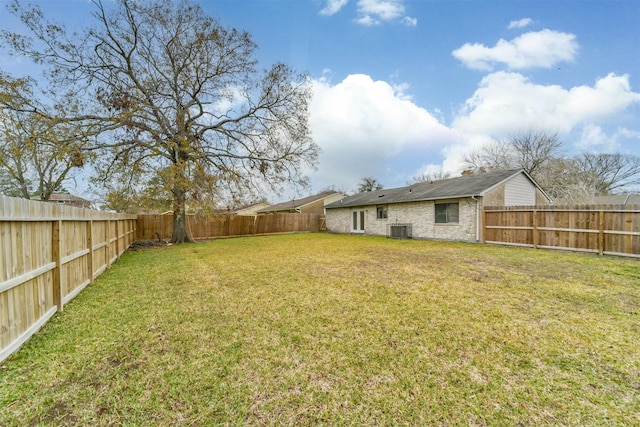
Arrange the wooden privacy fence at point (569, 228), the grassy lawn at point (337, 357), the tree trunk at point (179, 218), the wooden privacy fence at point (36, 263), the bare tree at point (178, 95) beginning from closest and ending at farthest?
the grassy lawn at point (337, 357), the wooden privacy fence at point (36, 263), the wooden privacy fence at point (569, 228), the bare tree at point (178, 95), the tree trunk at point (179, 218)

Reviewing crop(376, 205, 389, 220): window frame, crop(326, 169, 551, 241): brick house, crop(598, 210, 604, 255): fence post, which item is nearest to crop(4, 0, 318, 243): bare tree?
crop(376, 205, 389, 220): window frame

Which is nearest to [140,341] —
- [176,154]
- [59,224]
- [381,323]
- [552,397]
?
[59,224]

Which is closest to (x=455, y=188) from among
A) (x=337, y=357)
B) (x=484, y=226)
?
(x=484, y=226)

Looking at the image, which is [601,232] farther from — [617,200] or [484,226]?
[617,200]

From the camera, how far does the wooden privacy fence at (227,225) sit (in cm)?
1544

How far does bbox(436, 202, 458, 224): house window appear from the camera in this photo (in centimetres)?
1271

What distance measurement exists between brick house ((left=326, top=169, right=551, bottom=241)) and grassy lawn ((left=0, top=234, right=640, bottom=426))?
742cm

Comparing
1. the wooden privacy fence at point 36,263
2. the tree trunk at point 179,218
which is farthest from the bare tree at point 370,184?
the wooden privacy fence at point 36,263

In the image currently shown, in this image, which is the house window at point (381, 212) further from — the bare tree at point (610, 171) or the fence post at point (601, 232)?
the bare tree at point (610, 171)

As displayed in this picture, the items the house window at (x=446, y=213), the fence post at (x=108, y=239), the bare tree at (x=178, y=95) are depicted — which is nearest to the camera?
the fence post at (x=108, y=239)

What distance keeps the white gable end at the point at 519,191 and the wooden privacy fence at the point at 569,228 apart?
2177mm

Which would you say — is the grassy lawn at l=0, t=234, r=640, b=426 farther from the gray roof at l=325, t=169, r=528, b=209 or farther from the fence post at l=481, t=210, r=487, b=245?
the gray roof at l=325, t=169, r=528, b=209

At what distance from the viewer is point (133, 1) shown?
11070 mm

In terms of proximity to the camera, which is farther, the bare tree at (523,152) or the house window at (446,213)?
the bare tree at (523,152)
